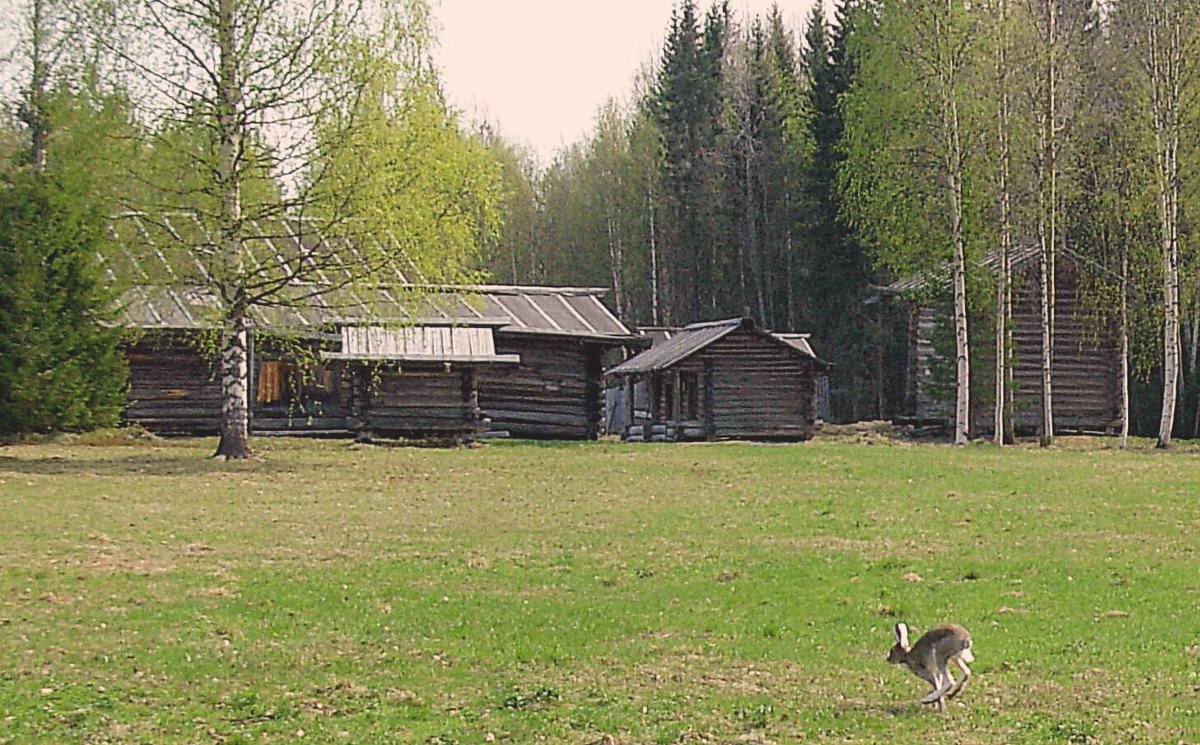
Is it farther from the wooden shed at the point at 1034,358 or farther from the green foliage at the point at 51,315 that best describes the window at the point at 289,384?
the wooden shed at the point at 1034,358

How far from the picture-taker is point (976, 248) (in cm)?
4019

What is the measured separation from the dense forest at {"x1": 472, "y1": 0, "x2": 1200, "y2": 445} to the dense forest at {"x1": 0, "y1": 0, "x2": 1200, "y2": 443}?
0.34ft

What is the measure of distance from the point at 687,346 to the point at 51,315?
67.7 ft

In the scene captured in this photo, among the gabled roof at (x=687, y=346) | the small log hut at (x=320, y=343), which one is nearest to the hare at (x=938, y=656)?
the small log hut at (x=320, y=343)

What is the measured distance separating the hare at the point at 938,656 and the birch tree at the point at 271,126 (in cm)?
1978

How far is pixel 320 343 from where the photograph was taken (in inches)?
1478

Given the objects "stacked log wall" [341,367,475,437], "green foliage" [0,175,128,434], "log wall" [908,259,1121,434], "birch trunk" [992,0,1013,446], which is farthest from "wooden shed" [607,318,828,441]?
"green foliage" [0,175,128,434]

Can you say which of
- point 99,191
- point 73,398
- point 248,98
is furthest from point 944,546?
point 73,398

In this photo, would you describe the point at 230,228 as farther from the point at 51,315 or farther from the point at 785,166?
the point at 785,166

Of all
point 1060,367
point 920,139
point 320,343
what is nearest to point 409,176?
point 320,343

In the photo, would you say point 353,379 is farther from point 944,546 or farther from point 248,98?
point 944,546

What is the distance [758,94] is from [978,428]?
27575mm

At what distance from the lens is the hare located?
884 centimetres

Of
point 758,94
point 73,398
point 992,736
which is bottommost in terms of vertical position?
point 992,736
